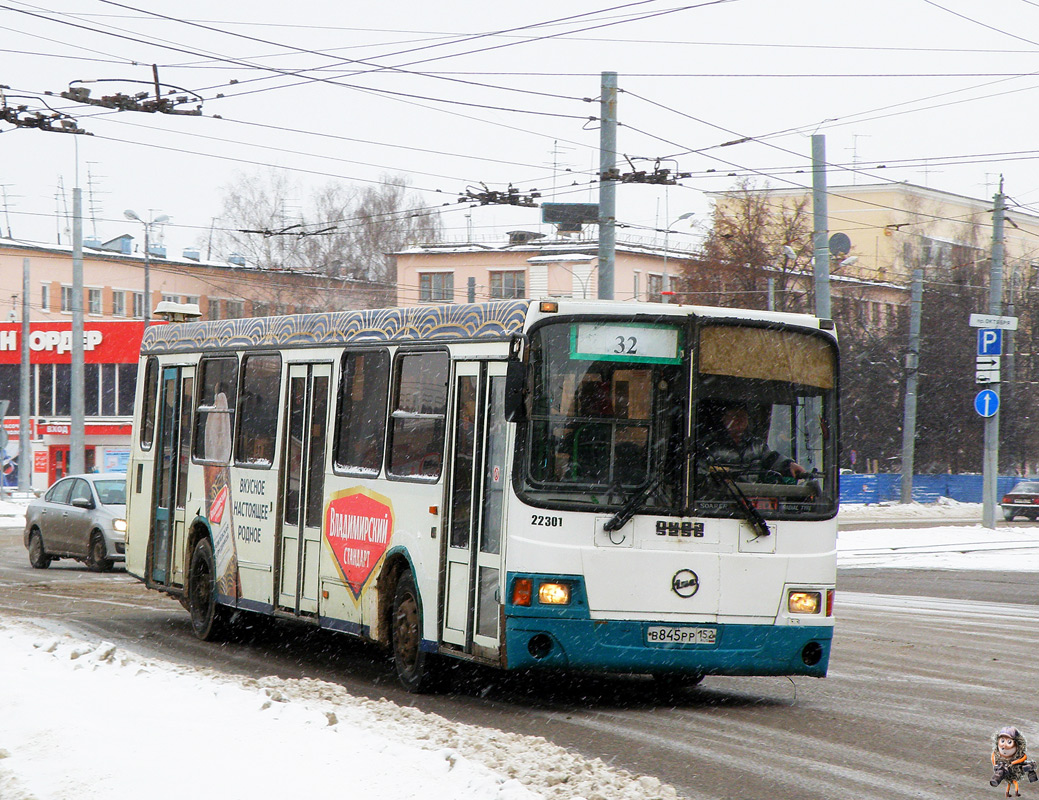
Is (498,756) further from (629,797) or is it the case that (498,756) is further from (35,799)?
(35,799)

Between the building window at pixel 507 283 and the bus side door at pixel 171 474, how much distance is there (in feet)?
184

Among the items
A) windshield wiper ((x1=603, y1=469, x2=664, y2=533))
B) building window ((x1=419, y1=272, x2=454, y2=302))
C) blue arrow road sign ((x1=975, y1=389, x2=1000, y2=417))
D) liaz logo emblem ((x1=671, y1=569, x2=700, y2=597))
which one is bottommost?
liaz logo emblem ((x1=671, y1=569, x2=700, y2=597))

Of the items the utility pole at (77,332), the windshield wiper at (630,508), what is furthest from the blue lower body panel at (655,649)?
the utility pole at (77,332)

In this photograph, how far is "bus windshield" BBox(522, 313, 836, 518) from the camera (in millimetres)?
8969

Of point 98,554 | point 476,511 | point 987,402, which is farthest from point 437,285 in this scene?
point 476,511

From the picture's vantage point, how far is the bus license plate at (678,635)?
9.01 meters

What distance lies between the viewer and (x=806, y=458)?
9.41m

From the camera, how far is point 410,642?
10117 millimetres

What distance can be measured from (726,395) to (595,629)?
167 cm

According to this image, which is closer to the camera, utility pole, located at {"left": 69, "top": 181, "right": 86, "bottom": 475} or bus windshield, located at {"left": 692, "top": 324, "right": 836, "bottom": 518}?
bus windshield, located at {"left": 692, "top": 324, "right": 836, "bottom": 518}

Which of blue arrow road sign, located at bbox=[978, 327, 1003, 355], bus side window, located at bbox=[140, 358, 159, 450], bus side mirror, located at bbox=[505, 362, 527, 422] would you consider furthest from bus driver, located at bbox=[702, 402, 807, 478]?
blue arrow road sign, located at bbox=[978, 327, 1003, 355]

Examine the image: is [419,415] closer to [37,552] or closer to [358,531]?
[358,531]

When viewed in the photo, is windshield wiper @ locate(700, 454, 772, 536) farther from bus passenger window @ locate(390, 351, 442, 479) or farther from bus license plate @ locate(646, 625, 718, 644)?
bus passenger window @ locate(390, 351, 442, 479)

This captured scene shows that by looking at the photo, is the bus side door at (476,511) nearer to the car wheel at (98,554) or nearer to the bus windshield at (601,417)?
the bus windshield at (601,417)
